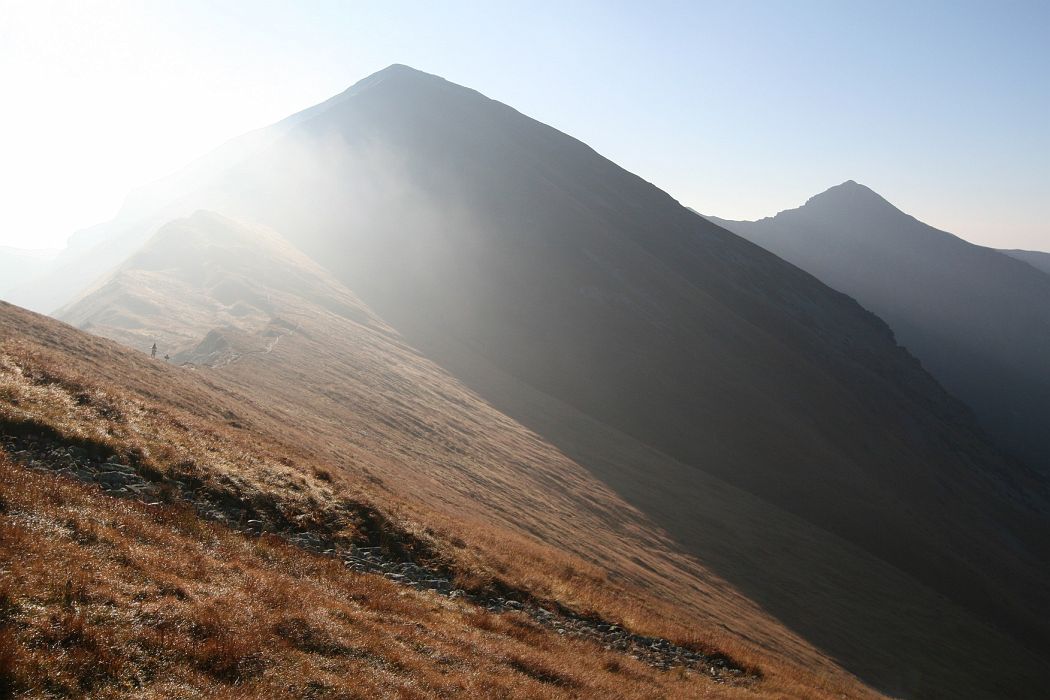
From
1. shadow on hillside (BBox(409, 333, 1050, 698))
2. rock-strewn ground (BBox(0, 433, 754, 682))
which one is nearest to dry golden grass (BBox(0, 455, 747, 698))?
rock-strewn ground (BBox(0, 433, 754, 682))

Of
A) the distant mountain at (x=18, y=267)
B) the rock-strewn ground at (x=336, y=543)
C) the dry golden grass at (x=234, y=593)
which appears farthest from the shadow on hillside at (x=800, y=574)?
the distant mountain at (x=18, y=267)

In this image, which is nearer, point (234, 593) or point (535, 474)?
point (234, 593)

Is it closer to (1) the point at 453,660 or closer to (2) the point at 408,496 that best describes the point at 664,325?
(2) the point at 408,496

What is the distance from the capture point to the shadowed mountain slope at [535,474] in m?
31.6

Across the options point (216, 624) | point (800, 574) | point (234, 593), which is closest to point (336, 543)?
point (234, 593)

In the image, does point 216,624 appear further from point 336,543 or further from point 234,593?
point 336,543

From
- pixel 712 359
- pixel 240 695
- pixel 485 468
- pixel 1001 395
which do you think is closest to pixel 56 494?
pixel 240 695

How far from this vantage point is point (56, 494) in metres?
11.8

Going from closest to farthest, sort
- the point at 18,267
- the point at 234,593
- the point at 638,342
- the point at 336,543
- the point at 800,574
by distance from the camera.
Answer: the point at 234,593 → the point at 336,543 → the point at 800,574 → the point at 638,342 → the point at 18,267

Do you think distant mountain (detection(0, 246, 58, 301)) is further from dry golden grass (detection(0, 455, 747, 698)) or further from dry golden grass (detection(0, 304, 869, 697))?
dry golden grass (detection(0, 455, 747, 698))

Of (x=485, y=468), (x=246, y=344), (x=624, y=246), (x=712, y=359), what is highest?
(x=624, y=246)

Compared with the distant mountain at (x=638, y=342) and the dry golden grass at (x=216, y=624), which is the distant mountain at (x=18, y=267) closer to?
the distant mountain at (x=638, y=342)

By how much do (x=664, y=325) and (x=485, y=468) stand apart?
2043 inches

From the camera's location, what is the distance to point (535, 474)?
42781 millimetres
